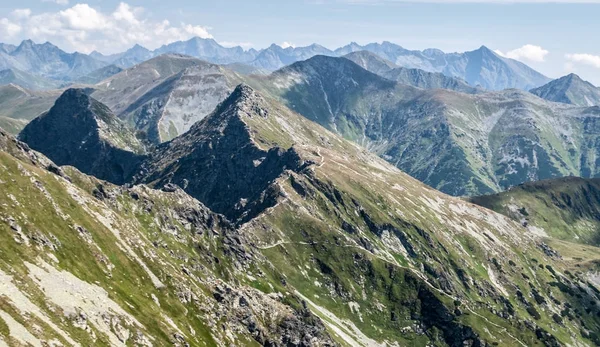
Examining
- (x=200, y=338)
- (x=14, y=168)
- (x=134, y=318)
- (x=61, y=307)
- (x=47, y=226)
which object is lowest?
(x=200, y=338)

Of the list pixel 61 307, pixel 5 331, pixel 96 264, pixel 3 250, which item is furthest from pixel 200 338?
pixel 5 331

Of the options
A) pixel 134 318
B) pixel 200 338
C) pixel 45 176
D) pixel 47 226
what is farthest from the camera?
pixel 45 176

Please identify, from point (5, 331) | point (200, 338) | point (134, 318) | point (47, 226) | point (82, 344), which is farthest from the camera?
point (200, 338)

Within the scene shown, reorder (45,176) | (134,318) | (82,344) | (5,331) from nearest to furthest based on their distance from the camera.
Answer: (5,331) → (82,344) → (134,318) → (45,176)

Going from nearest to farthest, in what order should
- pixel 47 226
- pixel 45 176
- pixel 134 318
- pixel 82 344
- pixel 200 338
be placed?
pixel 82 344 → pixel 134 318 → pixel 47 226 → pixel 200 338 → pixel 45 176

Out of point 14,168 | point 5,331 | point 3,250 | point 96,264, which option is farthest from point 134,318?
point 14,168

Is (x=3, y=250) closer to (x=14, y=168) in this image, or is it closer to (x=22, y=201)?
(x=22, y=201)

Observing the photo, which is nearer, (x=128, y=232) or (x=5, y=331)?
(x=5, y=331)

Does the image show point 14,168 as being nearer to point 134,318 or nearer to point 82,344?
point 134,318

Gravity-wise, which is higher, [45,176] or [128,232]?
[45,176]

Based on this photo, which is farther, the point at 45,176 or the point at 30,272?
the point at 45,176
